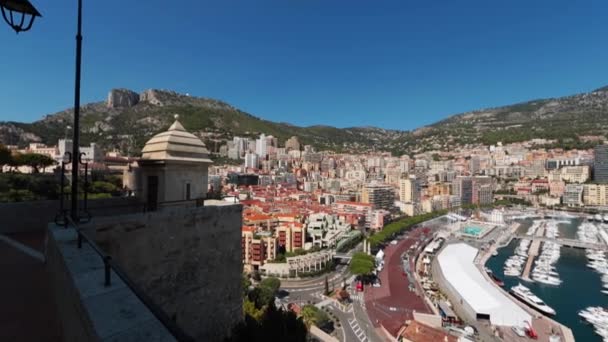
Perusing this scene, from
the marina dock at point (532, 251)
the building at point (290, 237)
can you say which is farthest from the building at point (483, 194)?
the building at point (290, 237)

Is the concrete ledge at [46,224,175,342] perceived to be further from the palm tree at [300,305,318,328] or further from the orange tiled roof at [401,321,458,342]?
the orange tiled roof at [401,321,458,342]

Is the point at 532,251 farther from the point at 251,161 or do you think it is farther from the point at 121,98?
the point at 121,98

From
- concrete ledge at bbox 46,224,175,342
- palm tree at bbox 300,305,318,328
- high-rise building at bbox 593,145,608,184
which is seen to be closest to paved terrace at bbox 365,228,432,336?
palm tree at bbox 300,305,318,328

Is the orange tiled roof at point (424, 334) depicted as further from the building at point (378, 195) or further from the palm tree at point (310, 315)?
the building at point (378, 195)

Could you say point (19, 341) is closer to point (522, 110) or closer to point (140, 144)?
point (140, 144)

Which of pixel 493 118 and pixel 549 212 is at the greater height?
pixel 493 118

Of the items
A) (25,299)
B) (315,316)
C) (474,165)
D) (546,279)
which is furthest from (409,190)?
(25,299)

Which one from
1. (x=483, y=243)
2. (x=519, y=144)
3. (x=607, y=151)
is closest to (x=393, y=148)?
(x=519, y=144)
